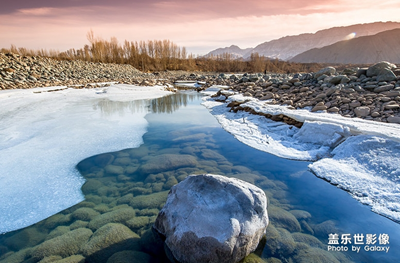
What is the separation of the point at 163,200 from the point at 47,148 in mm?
2601

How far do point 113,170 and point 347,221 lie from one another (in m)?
3.18

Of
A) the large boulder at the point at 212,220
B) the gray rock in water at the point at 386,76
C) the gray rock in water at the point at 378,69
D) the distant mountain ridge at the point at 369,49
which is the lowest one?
the large boulder at the point at 212,220

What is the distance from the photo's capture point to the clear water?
72.2 inches

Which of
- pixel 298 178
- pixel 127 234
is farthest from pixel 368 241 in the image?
pixel 127 234

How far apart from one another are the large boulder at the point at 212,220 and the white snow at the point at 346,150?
172 cm

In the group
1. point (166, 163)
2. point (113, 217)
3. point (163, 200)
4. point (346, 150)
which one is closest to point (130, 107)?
point (166, 163)

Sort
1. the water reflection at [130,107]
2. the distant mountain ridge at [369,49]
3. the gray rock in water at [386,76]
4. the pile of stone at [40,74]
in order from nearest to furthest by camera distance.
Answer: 1. the gray rock in water at [386,76]
2. the water reflection at [130,107]
3. the pile of stone at [40,74]
4. the distant mountain ridge at [369,49]

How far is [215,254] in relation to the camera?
1.57 metres

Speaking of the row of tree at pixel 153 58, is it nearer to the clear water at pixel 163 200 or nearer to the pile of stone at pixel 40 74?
the pile of stone at pixel 40 74

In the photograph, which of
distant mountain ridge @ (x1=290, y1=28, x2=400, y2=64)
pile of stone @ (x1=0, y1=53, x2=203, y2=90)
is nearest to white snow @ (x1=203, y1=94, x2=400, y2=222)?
pile of stone @ (x1=0, y1=53, x2=203, y2=90)

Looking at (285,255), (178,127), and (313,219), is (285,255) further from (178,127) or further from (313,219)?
(178,127)

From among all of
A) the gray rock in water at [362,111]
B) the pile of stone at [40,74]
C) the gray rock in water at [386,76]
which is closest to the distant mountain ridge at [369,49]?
the gray rock in water at [386,76]

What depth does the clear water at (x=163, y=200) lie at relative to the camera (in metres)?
1.83

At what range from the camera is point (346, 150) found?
136 inches
